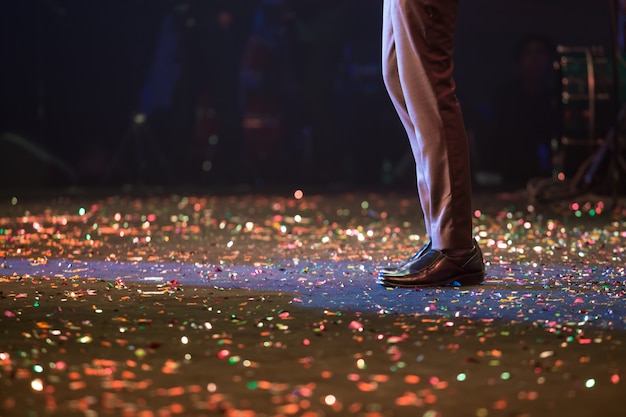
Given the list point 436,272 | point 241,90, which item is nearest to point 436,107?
point 436,272

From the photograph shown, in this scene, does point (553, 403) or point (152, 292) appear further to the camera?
point (152, 292)

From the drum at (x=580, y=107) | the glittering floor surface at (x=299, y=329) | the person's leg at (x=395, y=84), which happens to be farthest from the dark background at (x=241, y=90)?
the person's leg at (x=395, y=84)

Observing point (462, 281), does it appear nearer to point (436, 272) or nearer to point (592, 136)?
point (436, 272)

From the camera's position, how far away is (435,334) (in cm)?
227

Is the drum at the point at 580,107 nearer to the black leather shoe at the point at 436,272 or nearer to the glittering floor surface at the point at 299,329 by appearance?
the glittering floor surface at the point at 299,329

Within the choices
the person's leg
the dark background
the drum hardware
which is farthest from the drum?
the person's leg

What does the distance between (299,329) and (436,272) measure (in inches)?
31.8

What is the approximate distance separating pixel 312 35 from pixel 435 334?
7.38 metres

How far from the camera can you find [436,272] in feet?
10.0

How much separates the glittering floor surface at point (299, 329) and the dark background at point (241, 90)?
478 cm

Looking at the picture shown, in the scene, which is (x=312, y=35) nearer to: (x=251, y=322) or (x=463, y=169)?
(x=463, y=169)

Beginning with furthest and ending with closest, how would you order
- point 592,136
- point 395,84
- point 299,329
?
point 592,136 < point 395,84 < point 299,329

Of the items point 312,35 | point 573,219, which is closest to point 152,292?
point 573,219

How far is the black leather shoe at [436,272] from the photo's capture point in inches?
120
